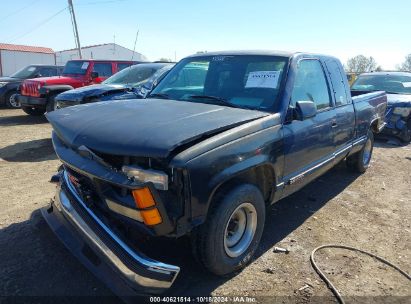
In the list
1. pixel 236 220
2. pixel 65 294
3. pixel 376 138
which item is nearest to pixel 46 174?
pixel 65 294

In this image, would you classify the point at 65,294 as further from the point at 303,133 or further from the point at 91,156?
the point at 303,133

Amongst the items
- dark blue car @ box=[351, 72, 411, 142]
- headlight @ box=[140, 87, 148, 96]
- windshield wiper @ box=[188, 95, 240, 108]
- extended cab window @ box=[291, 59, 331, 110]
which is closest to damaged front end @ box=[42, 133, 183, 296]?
windshield wiper @ box=[188, 95, 240, 108]

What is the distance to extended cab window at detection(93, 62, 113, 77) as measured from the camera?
11.5 meters

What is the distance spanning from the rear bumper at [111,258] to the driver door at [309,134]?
65.7 inches

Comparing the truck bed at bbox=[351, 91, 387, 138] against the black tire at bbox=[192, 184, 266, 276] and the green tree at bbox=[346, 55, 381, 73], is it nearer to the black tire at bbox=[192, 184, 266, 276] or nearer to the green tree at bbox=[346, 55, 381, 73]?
the black tire at bbox=[192, 184, 266, 276]

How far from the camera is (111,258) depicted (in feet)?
7.82

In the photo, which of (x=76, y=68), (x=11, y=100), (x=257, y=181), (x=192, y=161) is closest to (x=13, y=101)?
(x=11, y=100)

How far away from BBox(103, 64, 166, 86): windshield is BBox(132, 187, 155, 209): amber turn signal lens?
6.30 metres

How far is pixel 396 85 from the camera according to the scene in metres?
9.52

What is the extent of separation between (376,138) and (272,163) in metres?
7.14

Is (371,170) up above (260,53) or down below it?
below

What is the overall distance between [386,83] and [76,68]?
927cm

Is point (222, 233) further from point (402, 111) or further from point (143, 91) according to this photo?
point (402, 111)

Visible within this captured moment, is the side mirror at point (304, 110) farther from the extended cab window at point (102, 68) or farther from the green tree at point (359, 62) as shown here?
the green tree at point (359, 62)
